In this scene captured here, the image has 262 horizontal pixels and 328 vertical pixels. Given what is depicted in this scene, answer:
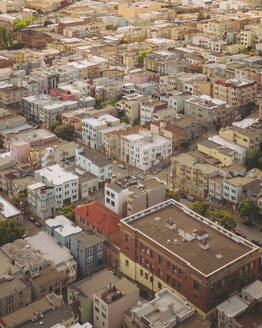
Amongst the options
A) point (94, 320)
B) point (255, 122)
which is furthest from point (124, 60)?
point (94, 320)

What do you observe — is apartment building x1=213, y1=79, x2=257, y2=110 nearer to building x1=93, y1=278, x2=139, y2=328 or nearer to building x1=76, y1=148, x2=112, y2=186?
building x1=76, y1=148, x2=112, y2=186

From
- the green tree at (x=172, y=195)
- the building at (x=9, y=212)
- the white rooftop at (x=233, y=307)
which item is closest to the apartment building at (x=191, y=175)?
the green tree at (x=172, y=195)

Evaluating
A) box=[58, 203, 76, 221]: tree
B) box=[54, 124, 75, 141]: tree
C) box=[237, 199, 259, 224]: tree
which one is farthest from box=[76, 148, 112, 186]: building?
Result: box=[237, 199, 259, 224]: tree

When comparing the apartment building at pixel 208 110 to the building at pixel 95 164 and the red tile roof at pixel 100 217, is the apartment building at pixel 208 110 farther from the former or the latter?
the red tile roof at pixel 100 217

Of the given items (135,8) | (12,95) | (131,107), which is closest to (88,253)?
(131,107)

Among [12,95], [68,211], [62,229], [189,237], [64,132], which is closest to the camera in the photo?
[189,237]

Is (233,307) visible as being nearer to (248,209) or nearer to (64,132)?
(248,209)
